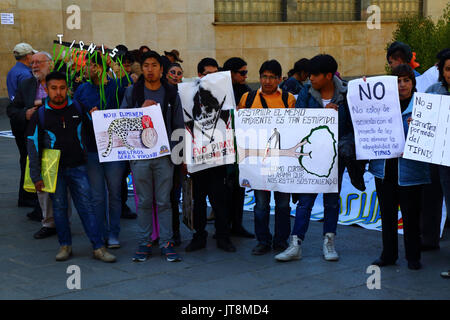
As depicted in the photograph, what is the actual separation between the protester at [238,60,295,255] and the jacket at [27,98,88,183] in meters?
1.57

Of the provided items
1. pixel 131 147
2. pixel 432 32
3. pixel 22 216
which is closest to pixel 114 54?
pixel 131 147

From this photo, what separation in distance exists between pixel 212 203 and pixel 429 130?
85.2 inches

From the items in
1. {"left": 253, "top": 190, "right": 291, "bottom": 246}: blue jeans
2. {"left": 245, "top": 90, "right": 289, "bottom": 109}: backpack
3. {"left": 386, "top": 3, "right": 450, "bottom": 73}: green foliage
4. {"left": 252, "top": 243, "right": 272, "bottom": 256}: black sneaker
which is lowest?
{"left": 252, "top": 243, "right": 272, "bottom": 256}: black sneaker

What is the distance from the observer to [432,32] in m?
11.0

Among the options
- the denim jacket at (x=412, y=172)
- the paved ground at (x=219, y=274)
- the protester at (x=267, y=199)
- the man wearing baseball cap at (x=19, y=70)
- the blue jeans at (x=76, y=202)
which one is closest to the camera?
the paved ground at (x=219, y=274)

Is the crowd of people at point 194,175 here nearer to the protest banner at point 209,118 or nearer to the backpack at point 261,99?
the backpack at point 261,99

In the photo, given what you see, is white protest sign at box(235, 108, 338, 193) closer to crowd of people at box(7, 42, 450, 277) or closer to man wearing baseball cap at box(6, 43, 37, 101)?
crowd of people at box(7, 42, 450, 277)

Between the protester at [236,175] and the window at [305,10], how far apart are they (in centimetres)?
1381

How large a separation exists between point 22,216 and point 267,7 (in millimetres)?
14725

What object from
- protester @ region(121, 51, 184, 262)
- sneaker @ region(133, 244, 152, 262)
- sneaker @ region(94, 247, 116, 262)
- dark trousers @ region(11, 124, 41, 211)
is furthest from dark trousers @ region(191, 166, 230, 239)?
dark trousers @ region(11, 124, 41, 211)

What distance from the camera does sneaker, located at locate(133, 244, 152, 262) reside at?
6225 millimetres

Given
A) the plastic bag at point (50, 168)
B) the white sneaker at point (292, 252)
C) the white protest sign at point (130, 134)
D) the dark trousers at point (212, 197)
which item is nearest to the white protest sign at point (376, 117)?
the white sneaker at point (292, 252)

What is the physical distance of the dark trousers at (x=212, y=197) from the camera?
666 cm
